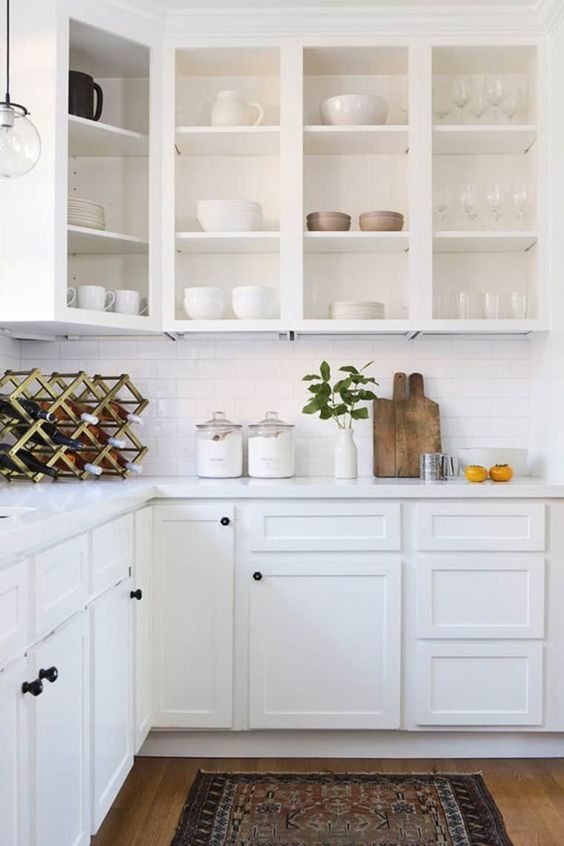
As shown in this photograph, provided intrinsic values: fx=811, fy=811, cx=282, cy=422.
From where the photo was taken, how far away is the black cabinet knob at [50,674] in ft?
5.21

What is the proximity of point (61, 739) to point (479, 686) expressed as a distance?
59.9 inches

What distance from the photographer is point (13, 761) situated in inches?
57.0

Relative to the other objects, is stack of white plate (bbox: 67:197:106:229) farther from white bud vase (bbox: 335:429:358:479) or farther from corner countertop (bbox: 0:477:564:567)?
white bud vase (bbox: 335:429:358:479)

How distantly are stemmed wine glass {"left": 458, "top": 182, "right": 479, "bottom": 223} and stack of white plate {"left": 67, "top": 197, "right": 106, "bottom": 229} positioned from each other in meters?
1.34

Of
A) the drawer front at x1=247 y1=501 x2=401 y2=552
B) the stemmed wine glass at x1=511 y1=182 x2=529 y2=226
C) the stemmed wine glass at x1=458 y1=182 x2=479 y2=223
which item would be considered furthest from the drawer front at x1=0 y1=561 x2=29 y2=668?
the stemmed wine glass at x1=511 y1=182 x2=529 y2=226

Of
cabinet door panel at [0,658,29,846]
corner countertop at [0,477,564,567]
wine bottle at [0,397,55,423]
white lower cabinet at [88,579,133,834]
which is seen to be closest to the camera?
cabinet door panel at [0,658,29,846]

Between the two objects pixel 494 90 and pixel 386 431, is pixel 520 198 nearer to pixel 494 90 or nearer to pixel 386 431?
pixel 494 90

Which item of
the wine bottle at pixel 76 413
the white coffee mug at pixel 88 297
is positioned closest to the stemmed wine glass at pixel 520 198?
the white coffee mug at pixel 88 297

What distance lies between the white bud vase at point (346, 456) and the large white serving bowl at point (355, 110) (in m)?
1.15

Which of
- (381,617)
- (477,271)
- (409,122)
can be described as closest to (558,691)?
(381,617)

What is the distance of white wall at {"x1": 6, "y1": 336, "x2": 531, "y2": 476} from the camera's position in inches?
128

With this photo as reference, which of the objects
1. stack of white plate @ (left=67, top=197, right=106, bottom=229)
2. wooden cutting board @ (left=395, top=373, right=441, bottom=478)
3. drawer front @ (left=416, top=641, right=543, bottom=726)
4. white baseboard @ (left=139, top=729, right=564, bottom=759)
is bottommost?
white baseboard @ (left=139, top=729, right=564, bottom=759)

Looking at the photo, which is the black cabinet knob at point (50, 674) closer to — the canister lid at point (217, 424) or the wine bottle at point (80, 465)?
the wine bottle at point (80, 465)

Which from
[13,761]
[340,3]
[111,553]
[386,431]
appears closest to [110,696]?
[111,553]
